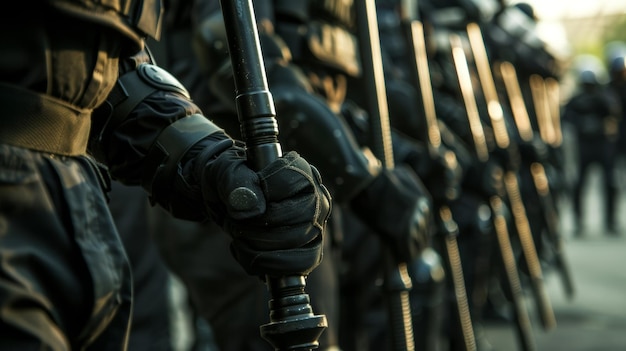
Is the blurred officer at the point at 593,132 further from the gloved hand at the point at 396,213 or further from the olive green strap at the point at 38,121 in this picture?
the olive green strap at the point at 38,121

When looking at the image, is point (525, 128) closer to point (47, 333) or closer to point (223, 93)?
point (223, 93)

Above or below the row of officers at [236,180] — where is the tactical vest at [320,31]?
above

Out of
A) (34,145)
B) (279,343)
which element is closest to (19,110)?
(34,145)

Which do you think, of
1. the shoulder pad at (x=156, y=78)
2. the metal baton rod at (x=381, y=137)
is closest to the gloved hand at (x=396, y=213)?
the metal baton rod at (x=381, y=137)

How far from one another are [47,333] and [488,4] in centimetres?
595

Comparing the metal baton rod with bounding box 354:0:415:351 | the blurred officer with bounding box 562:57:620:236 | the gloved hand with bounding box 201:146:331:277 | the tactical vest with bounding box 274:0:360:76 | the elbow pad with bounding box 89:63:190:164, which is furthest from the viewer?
the blurred officer with bounding box 562:57:620:236

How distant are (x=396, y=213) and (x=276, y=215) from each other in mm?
1354

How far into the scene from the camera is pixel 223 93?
9.68ft

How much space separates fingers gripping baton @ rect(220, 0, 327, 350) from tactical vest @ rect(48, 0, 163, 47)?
0.41ft

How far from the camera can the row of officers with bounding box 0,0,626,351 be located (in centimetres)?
162

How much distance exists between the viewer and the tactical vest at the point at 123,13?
164 centimetres

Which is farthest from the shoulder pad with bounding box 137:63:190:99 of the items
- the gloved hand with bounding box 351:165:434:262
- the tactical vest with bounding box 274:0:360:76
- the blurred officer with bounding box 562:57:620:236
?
the blurred officer with bounding box 562:57:620:236

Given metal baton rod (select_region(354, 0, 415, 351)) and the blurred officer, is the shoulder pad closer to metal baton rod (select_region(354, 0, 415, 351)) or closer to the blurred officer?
metal baton rod (select_region(354, 0, 415, 351))

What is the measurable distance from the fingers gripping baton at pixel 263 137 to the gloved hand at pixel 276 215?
3cm
